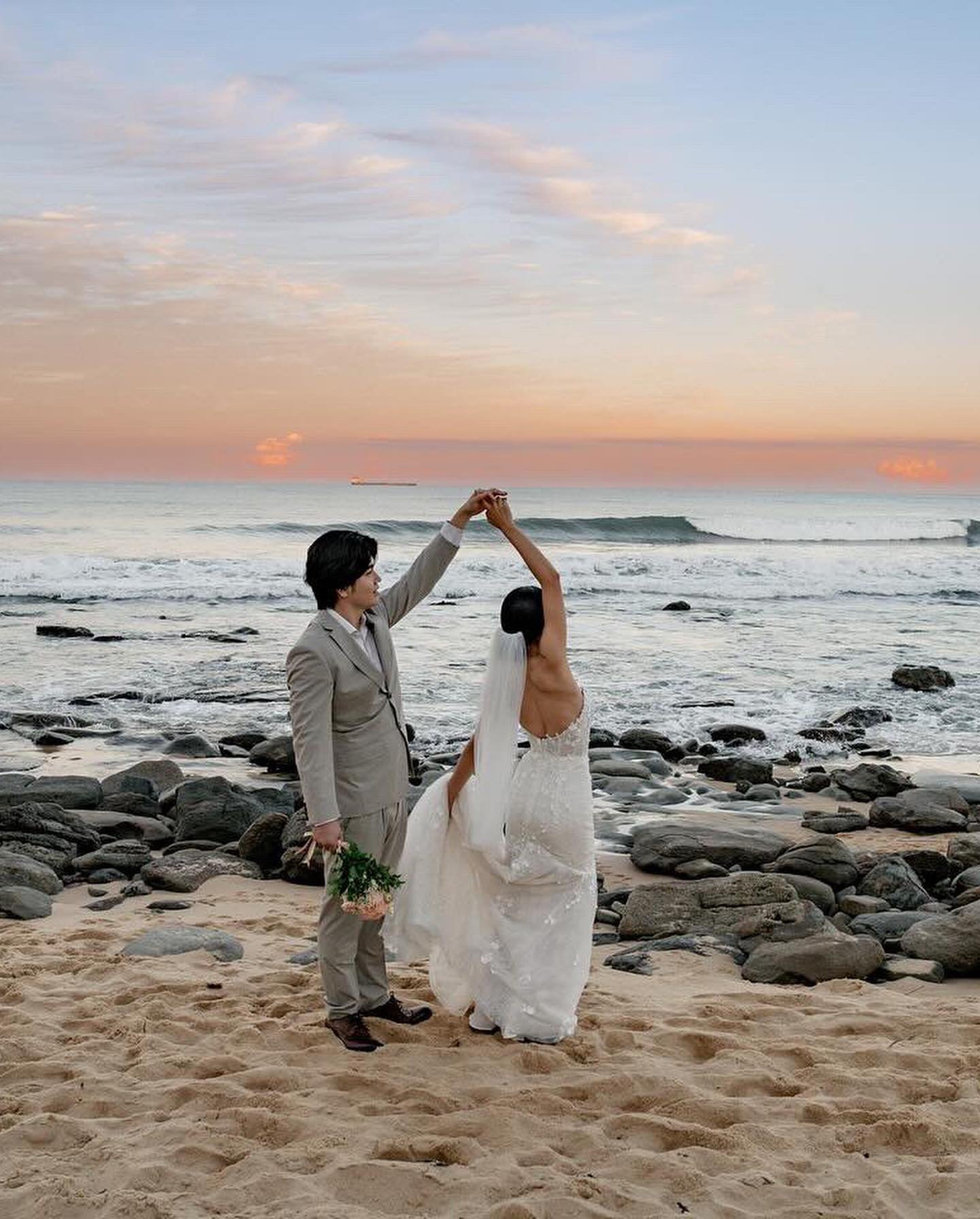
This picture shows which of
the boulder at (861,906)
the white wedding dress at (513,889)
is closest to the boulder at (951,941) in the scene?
the boulder at (861,906)

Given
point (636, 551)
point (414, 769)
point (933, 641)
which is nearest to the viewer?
point (414, 769)

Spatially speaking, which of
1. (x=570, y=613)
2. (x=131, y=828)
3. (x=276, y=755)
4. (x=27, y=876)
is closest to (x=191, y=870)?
(x=27, y=876)

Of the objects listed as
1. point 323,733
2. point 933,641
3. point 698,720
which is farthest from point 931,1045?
point 933,641

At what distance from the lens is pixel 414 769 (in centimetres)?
1241

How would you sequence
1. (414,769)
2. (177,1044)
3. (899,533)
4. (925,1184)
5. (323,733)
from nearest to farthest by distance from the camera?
1. (925,1184)
2. (323,733)
3. (177,1044)
4. (414,769)
5. (899,533)

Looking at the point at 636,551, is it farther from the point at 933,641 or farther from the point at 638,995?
the point at 638,995

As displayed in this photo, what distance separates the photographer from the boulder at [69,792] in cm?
1100

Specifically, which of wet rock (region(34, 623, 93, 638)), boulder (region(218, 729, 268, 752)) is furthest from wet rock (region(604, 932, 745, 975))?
wet rock (region(34, 623, 93, 638))

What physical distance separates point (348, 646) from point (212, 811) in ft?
18.6

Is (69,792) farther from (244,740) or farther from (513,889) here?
(513,889)

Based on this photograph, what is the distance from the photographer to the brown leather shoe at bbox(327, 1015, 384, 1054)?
5.36 m

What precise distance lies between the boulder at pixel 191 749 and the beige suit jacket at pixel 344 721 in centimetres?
869

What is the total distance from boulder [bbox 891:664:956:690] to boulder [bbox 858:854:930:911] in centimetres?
956

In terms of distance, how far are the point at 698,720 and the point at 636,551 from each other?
30.8 m
